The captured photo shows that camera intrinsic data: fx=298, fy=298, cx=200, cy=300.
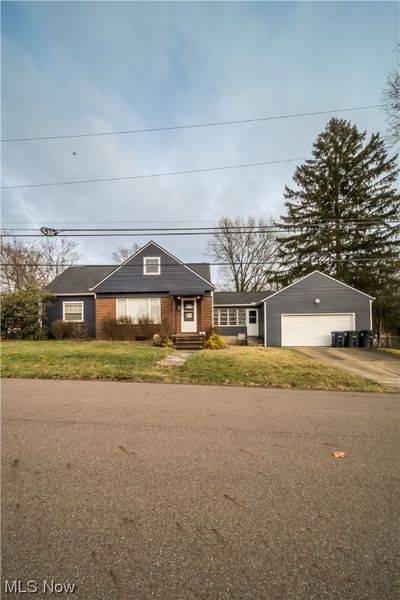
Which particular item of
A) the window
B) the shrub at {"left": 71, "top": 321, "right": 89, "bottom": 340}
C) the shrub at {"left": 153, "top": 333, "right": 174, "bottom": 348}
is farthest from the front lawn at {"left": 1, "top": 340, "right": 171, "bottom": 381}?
the window

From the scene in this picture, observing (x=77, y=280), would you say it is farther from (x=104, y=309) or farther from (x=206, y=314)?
(x=206, y=314)

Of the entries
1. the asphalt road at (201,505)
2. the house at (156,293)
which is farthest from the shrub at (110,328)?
the asphalt road at (201,505)

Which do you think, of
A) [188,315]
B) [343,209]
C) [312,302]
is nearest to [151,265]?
[188,315]

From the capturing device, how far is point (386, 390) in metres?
7.37

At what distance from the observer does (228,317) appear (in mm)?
25250

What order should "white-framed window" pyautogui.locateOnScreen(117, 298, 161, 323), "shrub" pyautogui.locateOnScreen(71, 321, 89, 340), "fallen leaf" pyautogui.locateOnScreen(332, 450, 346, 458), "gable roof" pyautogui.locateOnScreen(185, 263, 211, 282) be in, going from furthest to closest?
"gable roof" pyautogui.locateOnScreen(185, 263, 211, 282) → "shrub" pyautogui.locateOnScreen(71, 321, 89, 340) → "white-framed window" pyautogui.locateOnScreen(117, 298, 161, 323) → "fallen leaf" pyautogui.locateOnScreen(332, 450, 346, 458)

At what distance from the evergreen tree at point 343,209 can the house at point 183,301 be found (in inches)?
311

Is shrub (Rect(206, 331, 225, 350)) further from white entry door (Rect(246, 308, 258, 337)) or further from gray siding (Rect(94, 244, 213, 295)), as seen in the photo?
white entry door (Rect(246, 308, 258, 337))

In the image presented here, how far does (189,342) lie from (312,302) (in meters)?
9.61

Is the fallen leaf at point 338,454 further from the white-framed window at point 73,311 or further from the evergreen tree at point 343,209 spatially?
the evergreen tree at point 343,209

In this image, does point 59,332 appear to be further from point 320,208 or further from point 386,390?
point 320,208

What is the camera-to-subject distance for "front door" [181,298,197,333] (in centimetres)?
1827

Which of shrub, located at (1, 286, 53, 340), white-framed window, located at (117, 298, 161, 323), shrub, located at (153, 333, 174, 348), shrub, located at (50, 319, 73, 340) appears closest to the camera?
shrub, located at (153, 333, 174, 348)

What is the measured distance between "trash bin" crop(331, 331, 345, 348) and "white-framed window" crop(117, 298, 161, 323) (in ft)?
36.1
